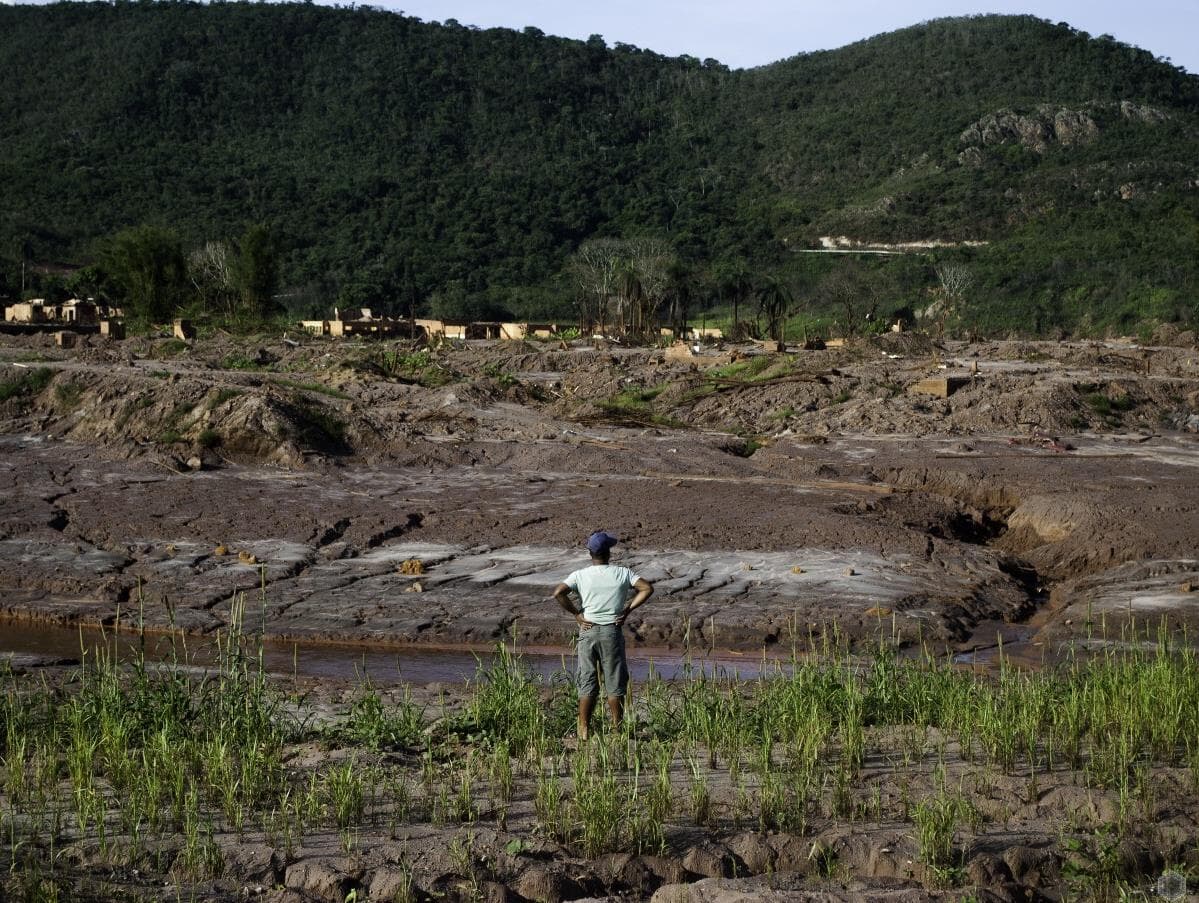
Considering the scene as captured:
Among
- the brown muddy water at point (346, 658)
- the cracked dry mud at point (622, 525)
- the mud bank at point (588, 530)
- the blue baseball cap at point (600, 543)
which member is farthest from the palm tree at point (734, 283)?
the blue baseball cap at point (600, 543)

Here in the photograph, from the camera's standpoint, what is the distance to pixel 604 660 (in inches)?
271

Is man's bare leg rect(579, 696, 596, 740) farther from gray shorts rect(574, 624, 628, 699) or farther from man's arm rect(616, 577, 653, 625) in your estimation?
man's arm rect(616, 577, 653, 625)

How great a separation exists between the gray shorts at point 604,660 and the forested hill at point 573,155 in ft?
159

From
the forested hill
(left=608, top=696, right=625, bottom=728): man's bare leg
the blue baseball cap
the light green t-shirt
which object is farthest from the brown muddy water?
the forested hill

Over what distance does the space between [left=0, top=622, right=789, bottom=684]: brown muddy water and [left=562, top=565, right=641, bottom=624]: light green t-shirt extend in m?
1.93

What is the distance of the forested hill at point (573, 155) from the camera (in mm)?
70062

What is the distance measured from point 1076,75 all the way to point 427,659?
344ft

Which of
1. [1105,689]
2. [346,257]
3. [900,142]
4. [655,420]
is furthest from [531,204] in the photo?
[1105,689]

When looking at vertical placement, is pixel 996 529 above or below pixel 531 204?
below

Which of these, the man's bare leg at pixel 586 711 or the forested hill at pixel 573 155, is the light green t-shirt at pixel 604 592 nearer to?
the man's bare leg at pixel 586 711

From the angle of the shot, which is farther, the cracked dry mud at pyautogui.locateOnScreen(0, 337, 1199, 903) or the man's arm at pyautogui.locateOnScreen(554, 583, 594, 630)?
the man's arm at pyautogui.locateOnScreen(554, 583, 594, 630)

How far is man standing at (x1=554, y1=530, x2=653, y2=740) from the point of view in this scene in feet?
22.4

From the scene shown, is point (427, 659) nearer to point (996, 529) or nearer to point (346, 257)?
point (996, 529)

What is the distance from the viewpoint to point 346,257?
255 ft
